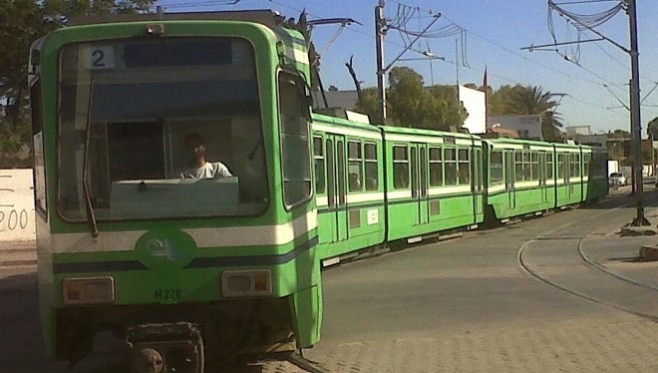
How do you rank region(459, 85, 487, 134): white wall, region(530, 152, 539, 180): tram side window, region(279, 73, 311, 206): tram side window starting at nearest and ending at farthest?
region(279, 73, 311, 206): tram side window, region(530, 152, 539, 180): tram side window, region(459, 85, 487, 134): white wall

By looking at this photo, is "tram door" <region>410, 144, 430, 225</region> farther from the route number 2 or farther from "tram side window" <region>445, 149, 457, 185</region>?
the route number 2

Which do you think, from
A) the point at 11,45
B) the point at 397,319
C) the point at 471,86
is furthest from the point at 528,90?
the point at 397,319

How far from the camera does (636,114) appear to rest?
29.6 meters

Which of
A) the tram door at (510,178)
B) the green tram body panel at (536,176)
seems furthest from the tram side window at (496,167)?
the tram door at (510,178)

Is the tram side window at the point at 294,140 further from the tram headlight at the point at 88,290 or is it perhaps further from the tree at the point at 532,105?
the tree at the point at 532,105

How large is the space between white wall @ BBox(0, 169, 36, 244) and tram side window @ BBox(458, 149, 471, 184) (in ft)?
44.3

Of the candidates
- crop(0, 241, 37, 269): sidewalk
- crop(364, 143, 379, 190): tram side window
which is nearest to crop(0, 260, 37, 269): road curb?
crop(0, 241, 37, 269): sidewalk

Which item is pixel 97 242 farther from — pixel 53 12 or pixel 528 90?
pixel 528 90

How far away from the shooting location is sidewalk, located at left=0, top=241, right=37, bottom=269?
2567cm

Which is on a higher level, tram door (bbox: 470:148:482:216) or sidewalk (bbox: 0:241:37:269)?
tram door (bbox: 470:148:482:216)

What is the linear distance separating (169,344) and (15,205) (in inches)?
1080

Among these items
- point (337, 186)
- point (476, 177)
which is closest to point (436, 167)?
point (476, 177)

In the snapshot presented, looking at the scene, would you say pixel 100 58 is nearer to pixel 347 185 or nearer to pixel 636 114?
pixel 347 185

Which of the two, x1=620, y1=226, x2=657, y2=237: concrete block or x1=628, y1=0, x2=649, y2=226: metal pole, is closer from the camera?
x1=620, y1=226, x2=657, y2=237: concrete block
